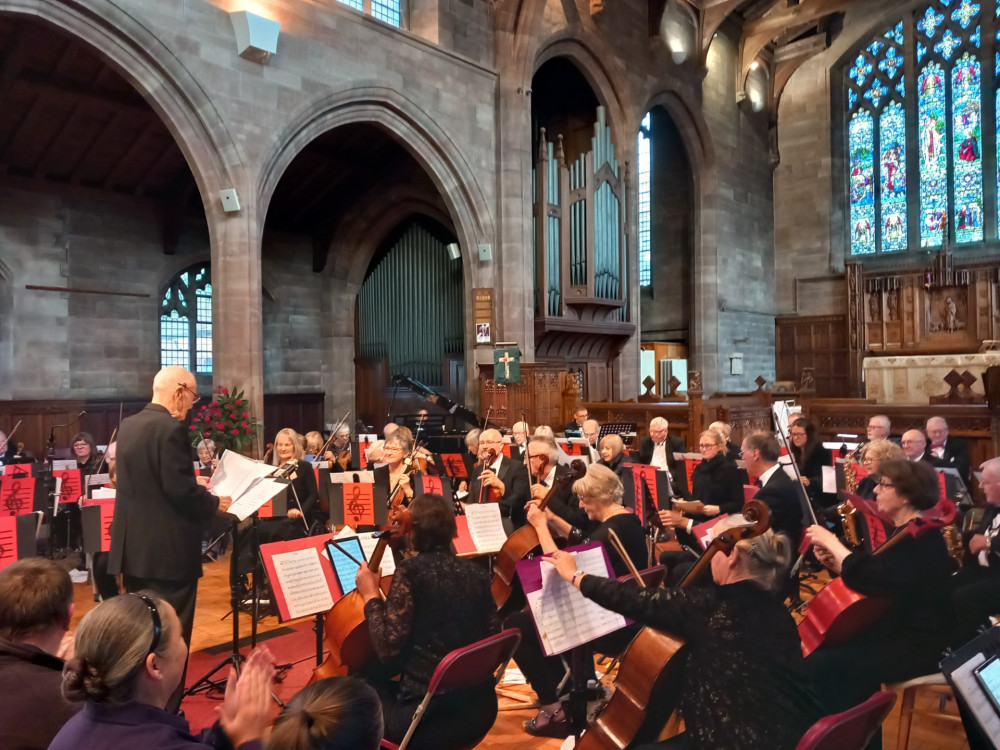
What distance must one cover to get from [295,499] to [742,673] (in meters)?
4.21

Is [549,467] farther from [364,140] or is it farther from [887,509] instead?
[364,140]

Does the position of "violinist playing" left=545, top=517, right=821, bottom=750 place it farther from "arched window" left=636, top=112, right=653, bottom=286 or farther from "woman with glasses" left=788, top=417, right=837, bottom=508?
"arched window" left=636, top=112, right=653, bottom=286

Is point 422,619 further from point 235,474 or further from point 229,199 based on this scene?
point 229,199

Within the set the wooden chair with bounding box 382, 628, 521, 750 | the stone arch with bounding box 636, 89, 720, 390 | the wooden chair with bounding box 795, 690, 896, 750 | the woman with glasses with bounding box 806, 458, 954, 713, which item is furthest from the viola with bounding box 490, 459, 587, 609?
the stone arch with bounding box 636, 89, 720, 390

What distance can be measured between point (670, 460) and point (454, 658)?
4.90m

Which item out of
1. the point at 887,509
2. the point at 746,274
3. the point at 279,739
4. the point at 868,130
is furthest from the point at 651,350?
the point at 279,739

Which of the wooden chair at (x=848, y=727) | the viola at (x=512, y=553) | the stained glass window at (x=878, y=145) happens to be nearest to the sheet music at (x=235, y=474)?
the viola at (x=512, y=553)

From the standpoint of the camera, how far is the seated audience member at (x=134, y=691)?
5.08 feet

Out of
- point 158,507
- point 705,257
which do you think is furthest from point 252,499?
point 705,257

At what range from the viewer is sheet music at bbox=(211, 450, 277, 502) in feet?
12.2

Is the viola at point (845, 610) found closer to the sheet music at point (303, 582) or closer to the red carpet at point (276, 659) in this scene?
the sheet music at point (303, 582)

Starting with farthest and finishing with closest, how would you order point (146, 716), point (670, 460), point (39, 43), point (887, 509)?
point (39, 43)
point (670, 460)
point (887, 509)
point (146, 716)

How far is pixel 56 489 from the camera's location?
618cm

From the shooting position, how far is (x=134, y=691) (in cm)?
158
